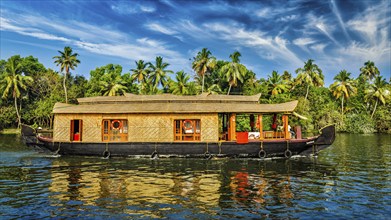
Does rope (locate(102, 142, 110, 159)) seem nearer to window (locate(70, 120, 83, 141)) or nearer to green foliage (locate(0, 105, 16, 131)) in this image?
window (locate(70, 120, 83, 141))

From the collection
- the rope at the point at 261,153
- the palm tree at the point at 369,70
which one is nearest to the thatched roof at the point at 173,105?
the rope at the point at 261,153

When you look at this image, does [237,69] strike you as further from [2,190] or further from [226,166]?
[2,190]

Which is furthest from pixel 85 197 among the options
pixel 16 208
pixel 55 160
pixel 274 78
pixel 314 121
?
pixel 314 121

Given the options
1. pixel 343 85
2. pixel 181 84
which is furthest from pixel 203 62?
pixel 343 85

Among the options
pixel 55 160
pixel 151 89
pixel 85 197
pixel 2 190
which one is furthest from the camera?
pixel 151 89

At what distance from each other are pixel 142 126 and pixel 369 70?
200ft

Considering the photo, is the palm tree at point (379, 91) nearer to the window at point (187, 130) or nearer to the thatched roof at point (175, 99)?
the thatched roof at point (175, 99)

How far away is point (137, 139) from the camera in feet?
61.2

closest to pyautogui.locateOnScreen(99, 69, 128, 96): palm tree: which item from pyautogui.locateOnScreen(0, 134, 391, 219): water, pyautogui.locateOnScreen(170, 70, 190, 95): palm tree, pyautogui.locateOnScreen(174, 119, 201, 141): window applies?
pyautogui.locateOnScreen(170, 70, 190, 95): palm tree

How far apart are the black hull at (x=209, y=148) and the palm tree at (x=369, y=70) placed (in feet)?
177

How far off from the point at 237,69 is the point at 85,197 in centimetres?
3937

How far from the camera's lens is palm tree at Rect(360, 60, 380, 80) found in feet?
207

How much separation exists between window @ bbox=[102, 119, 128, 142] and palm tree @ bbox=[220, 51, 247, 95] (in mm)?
28788

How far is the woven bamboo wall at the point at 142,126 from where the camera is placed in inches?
722
